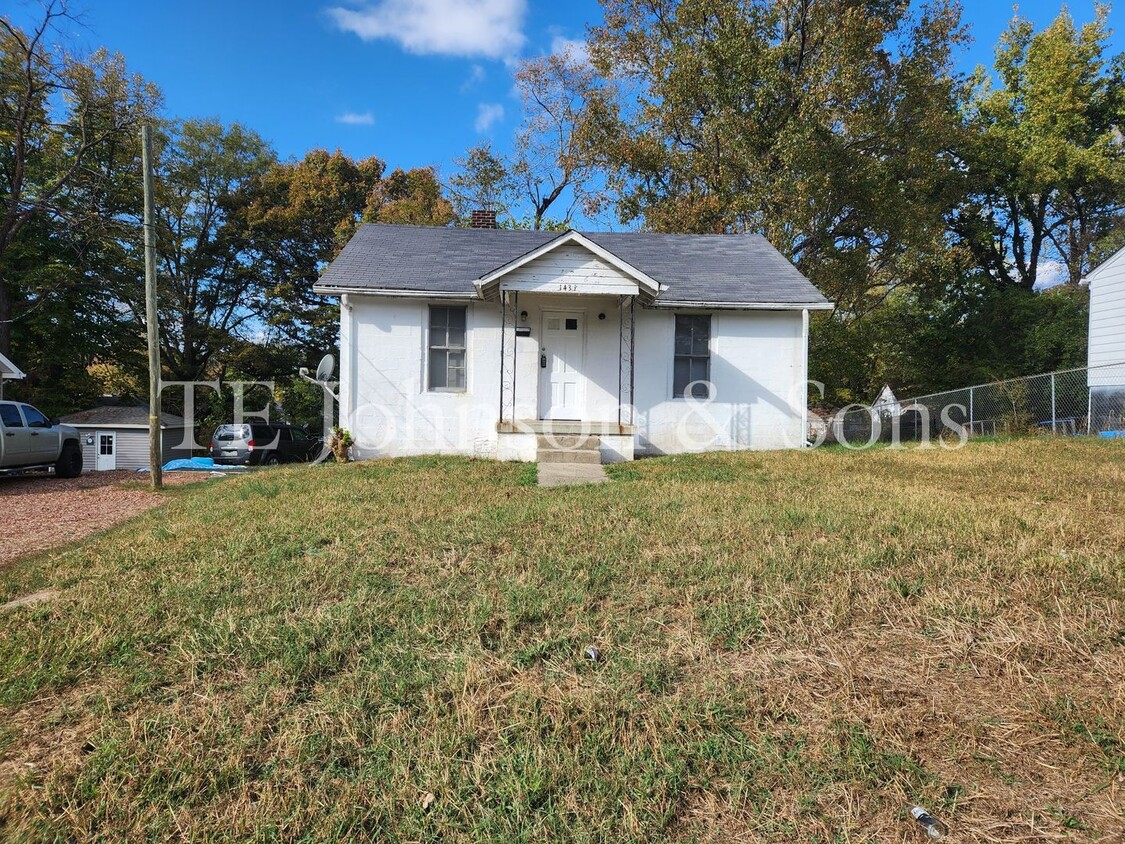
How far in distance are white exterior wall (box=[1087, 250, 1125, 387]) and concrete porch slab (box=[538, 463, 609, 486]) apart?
1345 cm

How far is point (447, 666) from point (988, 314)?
26.8 metres

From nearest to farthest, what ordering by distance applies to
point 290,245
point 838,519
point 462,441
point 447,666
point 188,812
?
1. point 188,812
2. point 447,666
3. point 838,519
4. point 462,441
5. point 290,245

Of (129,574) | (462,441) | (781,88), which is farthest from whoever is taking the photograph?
(781,88)

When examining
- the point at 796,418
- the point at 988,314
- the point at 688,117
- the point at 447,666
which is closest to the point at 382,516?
the point at 447,666

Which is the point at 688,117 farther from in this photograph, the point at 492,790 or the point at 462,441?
the point at 492,790

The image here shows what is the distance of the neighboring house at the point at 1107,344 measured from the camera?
1296cm

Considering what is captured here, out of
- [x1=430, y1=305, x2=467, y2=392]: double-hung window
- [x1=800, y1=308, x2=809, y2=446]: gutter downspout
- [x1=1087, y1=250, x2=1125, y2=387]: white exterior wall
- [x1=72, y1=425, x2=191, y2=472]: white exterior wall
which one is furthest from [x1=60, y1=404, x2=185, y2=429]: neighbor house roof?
[x1=1087, y1=250, x2=1125, y2=387]: white exterior wall

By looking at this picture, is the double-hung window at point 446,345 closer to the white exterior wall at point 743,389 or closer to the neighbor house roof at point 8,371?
the white exterior wall at point 743,389

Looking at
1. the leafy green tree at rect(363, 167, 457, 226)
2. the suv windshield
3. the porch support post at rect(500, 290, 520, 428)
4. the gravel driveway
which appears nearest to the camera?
the gravel driveway

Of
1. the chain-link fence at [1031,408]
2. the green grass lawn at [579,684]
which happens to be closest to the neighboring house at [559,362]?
the chain-link fence at [1031,408]

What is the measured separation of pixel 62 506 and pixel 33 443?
4.22m

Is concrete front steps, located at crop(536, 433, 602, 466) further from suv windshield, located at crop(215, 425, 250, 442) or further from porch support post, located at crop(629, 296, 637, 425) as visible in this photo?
suv windshield, located at crop(215, 425, 250, 442)

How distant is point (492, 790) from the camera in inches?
84.2

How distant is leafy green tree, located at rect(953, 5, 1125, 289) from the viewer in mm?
21547
